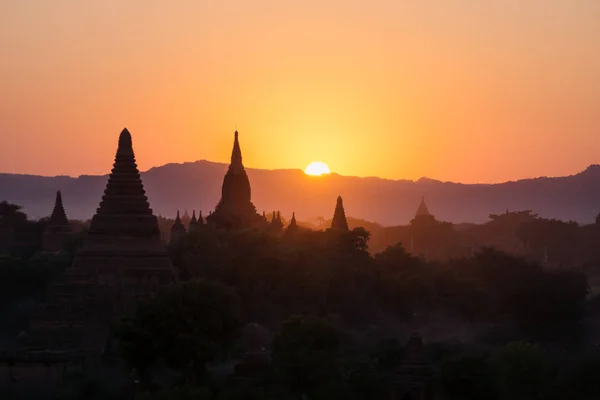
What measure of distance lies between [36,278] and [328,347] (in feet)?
63.3

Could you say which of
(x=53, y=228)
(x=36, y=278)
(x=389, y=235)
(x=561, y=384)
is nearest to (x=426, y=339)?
(x=561, y=384)

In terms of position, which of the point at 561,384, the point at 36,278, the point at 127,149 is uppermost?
the point at 127,149

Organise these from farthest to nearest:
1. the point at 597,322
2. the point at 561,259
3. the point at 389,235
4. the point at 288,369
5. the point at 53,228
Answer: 1. the point at 389,235
2. the point at 561,259
3. the point at 53,228
4. the point at 597,322
5. the point at 288,369

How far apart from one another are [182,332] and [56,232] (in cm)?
3471

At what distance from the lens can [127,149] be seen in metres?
54.7

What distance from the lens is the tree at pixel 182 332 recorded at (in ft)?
136

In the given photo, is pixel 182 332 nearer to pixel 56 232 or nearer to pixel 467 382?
pixel 467 382

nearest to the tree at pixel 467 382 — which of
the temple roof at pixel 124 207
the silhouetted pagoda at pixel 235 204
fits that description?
the temple roof at pixel 124 207

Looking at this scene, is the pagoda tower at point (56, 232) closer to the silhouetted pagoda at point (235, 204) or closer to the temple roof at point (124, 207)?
the silhouetted pagoda at point (235, 204)

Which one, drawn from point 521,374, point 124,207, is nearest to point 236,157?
point 124,207

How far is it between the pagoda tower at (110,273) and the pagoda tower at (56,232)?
19.5 m

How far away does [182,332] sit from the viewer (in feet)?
137

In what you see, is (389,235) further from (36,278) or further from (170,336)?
(170,336)

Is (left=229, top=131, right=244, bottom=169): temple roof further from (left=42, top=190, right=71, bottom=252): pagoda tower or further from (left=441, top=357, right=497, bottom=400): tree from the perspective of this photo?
(left=441, top=357, right=497, bottom=400): tree
